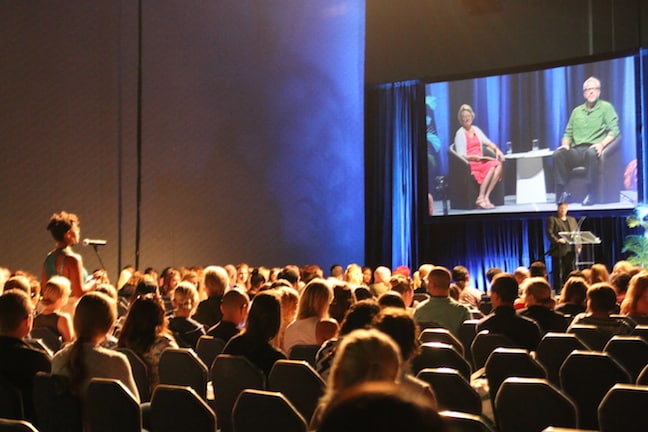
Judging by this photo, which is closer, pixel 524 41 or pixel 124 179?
pixel 124 179

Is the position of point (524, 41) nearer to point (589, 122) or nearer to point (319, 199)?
point (589, 122)

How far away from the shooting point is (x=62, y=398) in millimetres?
3207

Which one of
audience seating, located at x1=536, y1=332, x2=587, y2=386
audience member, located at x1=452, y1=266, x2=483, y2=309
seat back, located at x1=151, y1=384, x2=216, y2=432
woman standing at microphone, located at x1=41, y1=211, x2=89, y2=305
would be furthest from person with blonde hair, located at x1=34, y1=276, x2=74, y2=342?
audience member, located at x1=452, y1=266, x2=483, y2=309

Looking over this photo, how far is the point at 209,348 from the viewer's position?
179 inches

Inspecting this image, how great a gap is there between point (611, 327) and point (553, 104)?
30.9ft

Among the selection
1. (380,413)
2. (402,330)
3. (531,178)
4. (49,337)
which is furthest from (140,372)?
(531,178)

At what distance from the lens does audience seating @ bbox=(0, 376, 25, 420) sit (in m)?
3.35

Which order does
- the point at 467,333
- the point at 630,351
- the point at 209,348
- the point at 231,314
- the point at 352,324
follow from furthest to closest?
the point at 467,333, the point at 231,314, the point at 209,348, the point at 630,351, the point at 352,324

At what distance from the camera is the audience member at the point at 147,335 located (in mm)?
4070

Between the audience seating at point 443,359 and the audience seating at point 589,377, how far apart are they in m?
0.52

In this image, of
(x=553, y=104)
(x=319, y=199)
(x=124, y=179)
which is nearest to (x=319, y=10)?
(x=319, y=199)

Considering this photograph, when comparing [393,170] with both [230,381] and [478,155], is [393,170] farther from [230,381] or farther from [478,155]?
[230,381]

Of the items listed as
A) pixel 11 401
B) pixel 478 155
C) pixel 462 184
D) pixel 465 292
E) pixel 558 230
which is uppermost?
pixel 478 155

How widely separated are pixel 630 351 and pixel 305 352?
5.90ft
